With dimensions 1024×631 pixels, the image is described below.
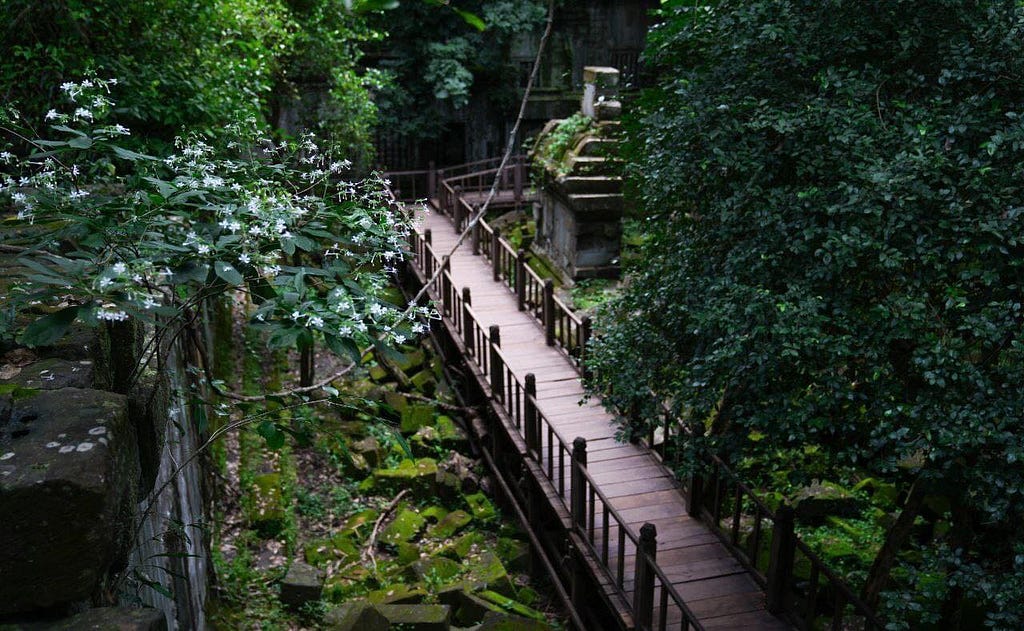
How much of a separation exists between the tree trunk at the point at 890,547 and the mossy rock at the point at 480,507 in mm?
5309

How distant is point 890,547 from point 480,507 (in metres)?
5.84

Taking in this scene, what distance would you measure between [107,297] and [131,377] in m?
1.01

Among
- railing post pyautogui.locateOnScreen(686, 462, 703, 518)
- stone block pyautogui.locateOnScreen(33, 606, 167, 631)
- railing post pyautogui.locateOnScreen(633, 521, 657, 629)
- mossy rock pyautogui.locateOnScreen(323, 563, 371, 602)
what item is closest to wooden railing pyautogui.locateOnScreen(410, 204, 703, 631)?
railing post pyautogui.locateOnScreen(633, 521, 657, 629)

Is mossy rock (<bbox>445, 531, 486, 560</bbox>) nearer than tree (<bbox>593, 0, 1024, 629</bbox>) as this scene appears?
No

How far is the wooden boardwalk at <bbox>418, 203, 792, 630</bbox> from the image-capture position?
747 cm

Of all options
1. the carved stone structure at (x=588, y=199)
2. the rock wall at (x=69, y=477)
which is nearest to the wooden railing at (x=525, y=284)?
the carved stone structure at (x=588, y=199)

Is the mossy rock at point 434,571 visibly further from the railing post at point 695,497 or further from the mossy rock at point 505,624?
the railing post at point 695,497

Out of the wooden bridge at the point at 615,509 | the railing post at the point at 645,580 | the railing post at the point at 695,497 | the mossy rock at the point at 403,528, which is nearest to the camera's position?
the railing post at the point at 645,580

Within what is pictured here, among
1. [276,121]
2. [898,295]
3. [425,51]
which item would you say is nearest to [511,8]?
[425,51]

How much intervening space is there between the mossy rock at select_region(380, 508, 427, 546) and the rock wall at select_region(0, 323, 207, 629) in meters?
6.66

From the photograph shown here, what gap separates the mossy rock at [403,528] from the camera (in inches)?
414

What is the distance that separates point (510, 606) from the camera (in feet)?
30.1

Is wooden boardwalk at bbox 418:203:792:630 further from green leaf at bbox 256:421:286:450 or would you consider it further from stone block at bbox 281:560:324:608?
stone block at bbox 281:560:324:608

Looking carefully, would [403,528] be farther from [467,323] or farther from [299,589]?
[467,323]
